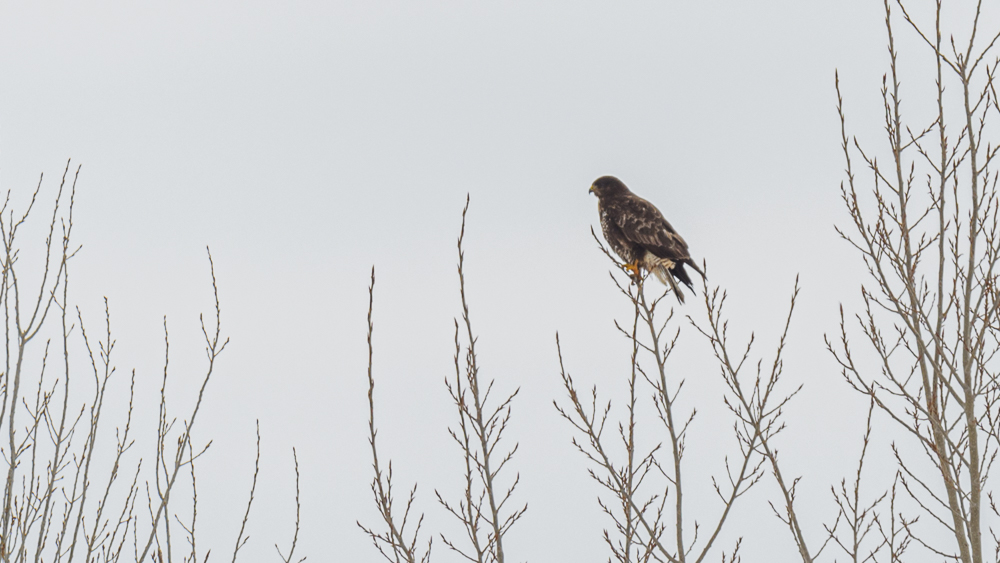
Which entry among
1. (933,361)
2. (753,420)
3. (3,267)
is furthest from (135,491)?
(933,361)

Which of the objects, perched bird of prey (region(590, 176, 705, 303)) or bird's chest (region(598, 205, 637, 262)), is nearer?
perched bird of prey (region(590, 176, 705, 303))

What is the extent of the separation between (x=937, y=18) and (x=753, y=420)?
A: 6.16ft

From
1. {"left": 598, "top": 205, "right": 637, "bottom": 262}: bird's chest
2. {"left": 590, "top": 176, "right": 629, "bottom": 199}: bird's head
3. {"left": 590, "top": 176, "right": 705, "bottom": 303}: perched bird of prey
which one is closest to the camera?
{"left": 590, "top": 176, "right": 705, "bottom": 303}: perched bird of prey

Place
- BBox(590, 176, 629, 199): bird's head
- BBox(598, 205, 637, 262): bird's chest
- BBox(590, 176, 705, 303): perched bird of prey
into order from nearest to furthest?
1. BBox(590, 176, 705, 303): perched bird of prey
2. BBox(598, 205, 637, 262): bird's chest
3. BBox(590, 176, 629, 199): bird's head

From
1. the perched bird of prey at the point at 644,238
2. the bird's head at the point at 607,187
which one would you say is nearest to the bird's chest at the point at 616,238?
the perched bird of prey at the point at 644,238

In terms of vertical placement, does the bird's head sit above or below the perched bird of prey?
above

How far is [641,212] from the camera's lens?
836cm

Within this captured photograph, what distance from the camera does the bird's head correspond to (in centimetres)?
901

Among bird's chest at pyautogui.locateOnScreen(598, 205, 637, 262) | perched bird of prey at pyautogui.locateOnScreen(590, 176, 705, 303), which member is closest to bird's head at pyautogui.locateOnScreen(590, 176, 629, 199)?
perched bird of prey at pyautogui.locateOnScreen(590, 176, 705, 303)

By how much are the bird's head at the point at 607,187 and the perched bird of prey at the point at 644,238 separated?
3 cm

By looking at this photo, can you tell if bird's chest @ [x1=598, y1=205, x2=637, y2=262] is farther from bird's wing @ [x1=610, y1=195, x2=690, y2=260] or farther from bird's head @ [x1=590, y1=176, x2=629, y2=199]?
bird's head @ [x1=590, y1=176, x2=629, y2=199]

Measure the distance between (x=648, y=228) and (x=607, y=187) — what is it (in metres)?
1.13

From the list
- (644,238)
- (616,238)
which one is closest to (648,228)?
(644,238)

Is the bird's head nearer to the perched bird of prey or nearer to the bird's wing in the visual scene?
the perched bird of prey
